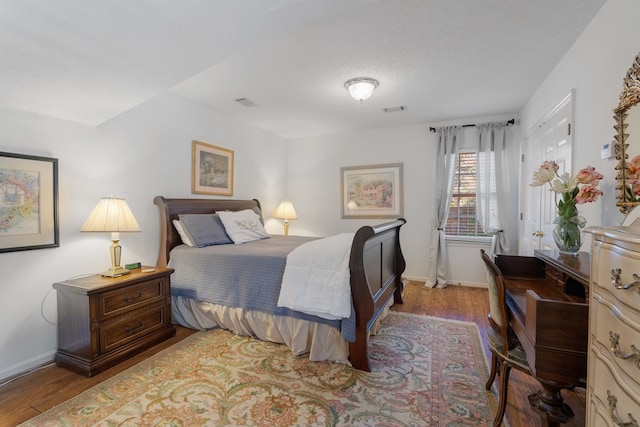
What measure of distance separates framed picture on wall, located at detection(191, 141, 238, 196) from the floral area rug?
6.23ft

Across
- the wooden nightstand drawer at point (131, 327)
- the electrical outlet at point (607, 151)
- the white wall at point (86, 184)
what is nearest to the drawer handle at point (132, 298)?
the wooden nightstand drawer at point (131, 327)

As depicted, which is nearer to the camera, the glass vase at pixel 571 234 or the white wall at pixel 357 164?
the glass vase at pixel 571 234

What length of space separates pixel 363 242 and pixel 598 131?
1.67 m

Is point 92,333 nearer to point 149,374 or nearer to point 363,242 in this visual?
point 149,374

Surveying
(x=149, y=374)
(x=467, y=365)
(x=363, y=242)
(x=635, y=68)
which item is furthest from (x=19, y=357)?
(x=635, y=68)

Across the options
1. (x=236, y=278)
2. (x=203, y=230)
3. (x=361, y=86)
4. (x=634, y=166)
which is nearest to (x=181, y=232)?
(x=203, y=230)

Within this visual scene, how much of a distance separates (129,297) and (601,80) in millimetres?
3658

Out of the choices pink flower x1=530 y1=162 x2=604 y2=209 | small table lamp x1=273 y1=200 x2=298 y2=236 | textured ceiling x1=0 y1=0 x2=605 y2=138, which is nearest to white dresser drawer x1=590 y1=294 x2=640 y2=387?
pink flower x1=530 y1=162 x2=604 y2=209

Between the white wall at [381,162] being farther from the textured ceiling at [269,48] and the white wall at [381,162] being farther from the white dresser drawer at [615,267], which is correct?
the white dresser drawer at [615,267]

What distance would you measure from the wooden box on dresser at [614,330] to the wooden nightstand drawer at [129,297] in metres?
2.73

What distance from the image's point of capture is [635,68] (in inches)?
55.3

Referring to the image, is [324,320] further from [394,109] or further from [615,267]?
[394,109]

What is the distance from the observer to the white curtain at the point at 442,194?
14.1ft

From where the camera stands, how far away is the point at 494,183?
411cm
